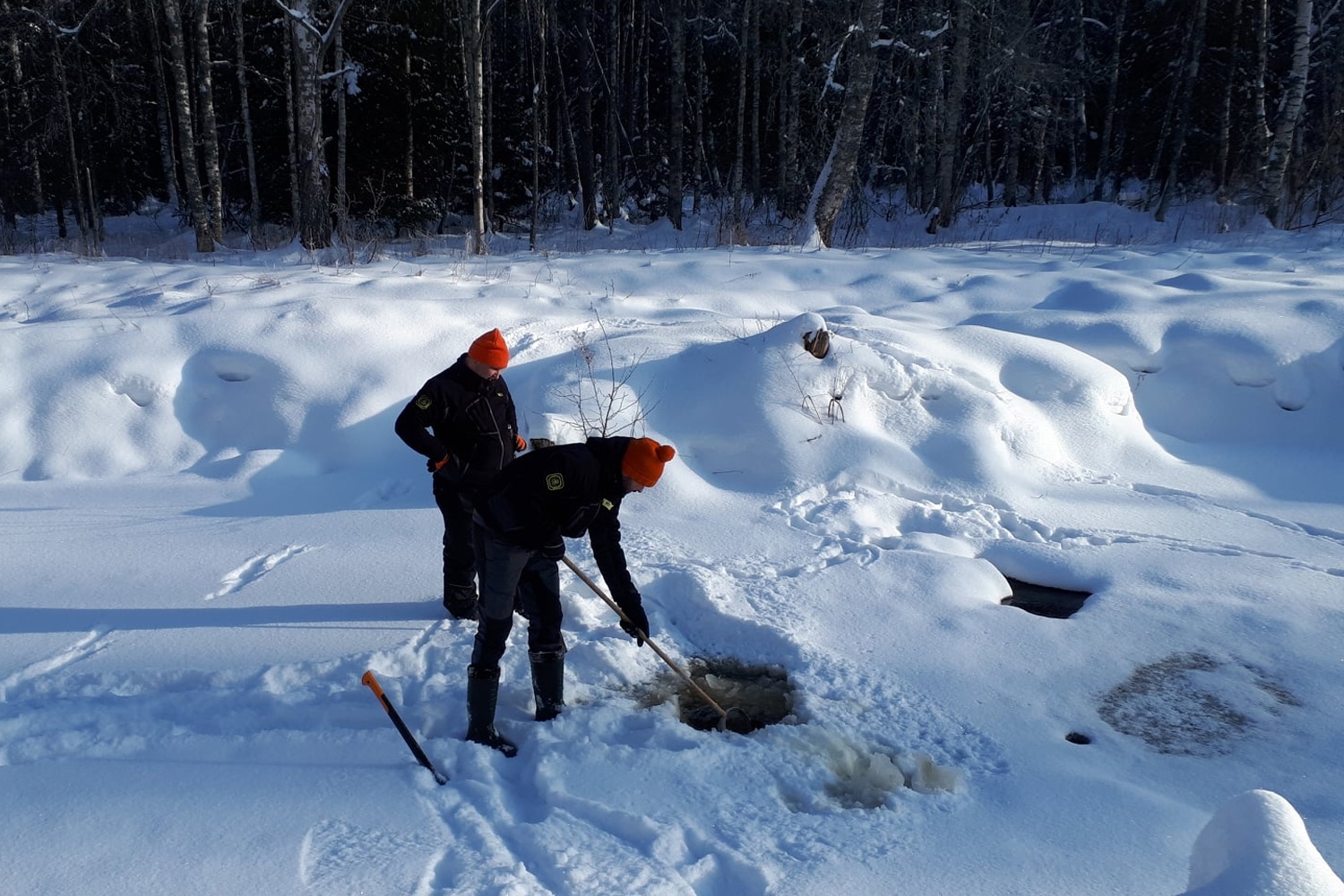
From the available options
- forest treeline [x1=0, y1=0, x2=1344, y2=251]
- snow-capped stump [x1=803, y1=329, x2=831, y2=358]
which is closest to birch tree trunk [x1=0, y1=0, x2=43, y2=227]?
forest treeline [x1=0, y1=0, x2=1344, y2=251]

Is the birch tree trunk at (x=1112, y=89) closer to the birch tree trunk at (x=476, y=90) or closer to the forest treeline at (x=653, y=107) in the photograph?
the forest treeline at (x=653, y=107)

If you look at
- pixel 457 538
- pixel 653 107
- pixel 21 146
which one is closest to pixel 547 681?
pixel 457 538

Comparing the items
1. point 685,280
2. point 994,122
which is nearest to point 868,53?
point 685,280

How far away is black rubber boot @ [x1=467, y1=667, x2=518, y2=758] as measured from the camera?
345cm

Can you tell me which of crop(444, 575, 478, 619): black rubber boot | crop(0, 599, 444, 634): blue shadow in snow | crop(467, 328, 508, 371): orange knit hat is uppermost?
crop(467, 328, 508, 371): orange knit hat

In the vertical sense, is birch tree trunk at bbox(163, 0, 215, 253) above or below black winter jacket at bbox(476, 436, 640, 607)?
above

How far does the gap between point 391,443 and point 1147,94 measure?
75.1ft

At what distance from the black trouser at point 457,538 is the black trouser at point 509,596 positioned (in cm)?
85

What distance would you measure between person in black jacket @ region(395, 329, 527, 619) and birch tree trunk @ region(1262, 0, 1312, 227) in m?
14.0

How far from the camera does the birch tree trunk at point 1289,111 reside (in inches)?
502

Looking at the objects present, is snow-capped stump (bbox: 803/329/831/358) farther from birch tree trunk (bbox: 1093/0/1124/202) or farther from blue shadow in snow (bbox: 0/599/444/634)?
birch tree trunk (bbox: 1093/0/1124/202)

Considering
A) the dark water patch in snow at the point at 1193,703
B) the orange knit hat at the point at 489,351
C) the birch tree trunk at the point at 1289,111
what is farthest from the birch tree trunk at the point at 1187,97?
the orange knit hat at the point at 489,351

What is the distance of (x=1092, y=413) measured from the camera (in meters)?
6.97

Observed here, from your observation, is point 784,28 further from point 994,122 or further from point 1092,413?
point 1092,413
